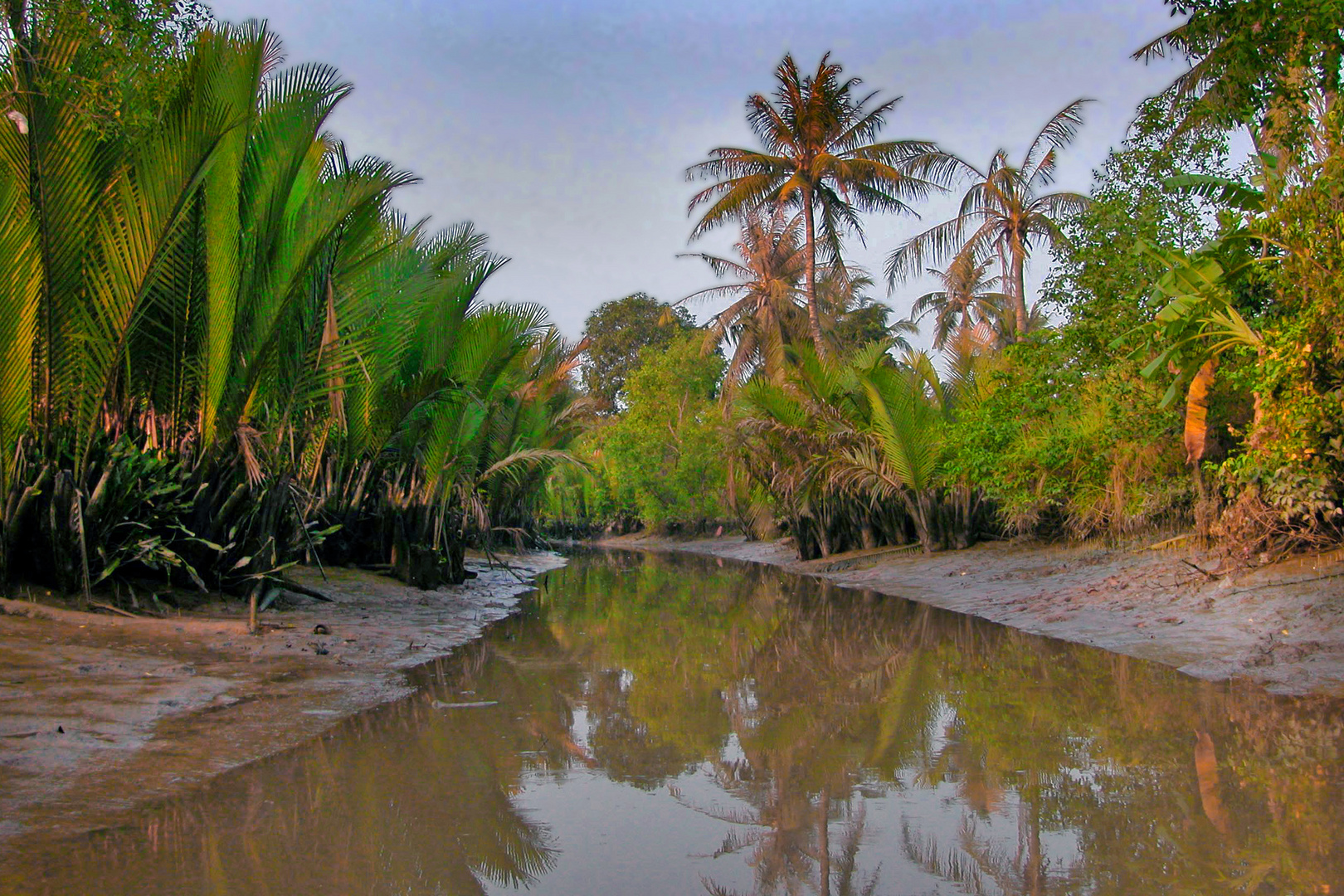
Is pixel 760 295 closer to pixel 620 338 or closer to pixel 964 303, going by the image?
pixel 964 303

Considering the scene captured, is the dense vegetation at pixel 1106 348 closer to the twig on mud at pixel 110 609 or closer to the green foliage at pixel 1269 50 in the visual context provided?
the green foliage at pixel 1269 50

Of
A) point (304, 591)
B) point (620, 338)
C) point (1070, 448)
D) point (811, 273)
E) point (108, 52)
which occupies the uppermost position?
point (620, 338)

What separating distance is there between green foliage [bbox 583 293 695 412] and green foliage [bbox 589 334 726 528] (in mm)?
13859

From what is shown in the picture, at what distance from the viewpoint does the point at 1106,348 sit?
10.7 m

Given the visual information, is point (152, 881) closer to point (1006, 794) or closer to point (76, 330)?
point (1006, 794)

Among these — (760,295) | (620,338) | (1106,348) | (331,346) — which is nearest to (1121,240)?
(1106,348)

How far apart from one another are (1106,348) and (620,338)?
125 feet

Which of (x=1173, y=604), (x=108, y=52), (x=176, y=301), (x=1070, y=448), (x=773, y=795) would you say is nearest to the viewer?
(x=773, y=795)

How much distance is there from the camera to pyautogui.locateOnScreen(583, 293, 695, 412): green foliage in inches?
1875

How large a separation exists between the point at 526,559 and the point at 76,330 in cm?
1444

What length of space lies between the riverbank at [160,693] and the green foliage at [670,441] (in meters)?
22.1

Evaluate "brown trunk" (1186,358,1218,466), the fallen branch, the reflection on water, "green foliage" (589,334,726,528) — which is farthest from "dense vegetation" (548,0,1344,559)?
the fallen branch

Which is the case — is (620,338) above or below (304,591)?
above

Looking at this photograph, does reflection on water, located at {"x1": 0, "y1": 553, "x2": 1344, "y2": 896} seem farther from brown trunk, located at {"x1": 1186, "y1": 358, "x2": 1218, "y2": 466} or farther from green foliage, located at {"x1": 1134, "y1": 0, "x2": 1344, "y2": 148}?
green foliage, located at {"x1": 1134, "y1": 0, "x2": 1344, "y2": 148}
